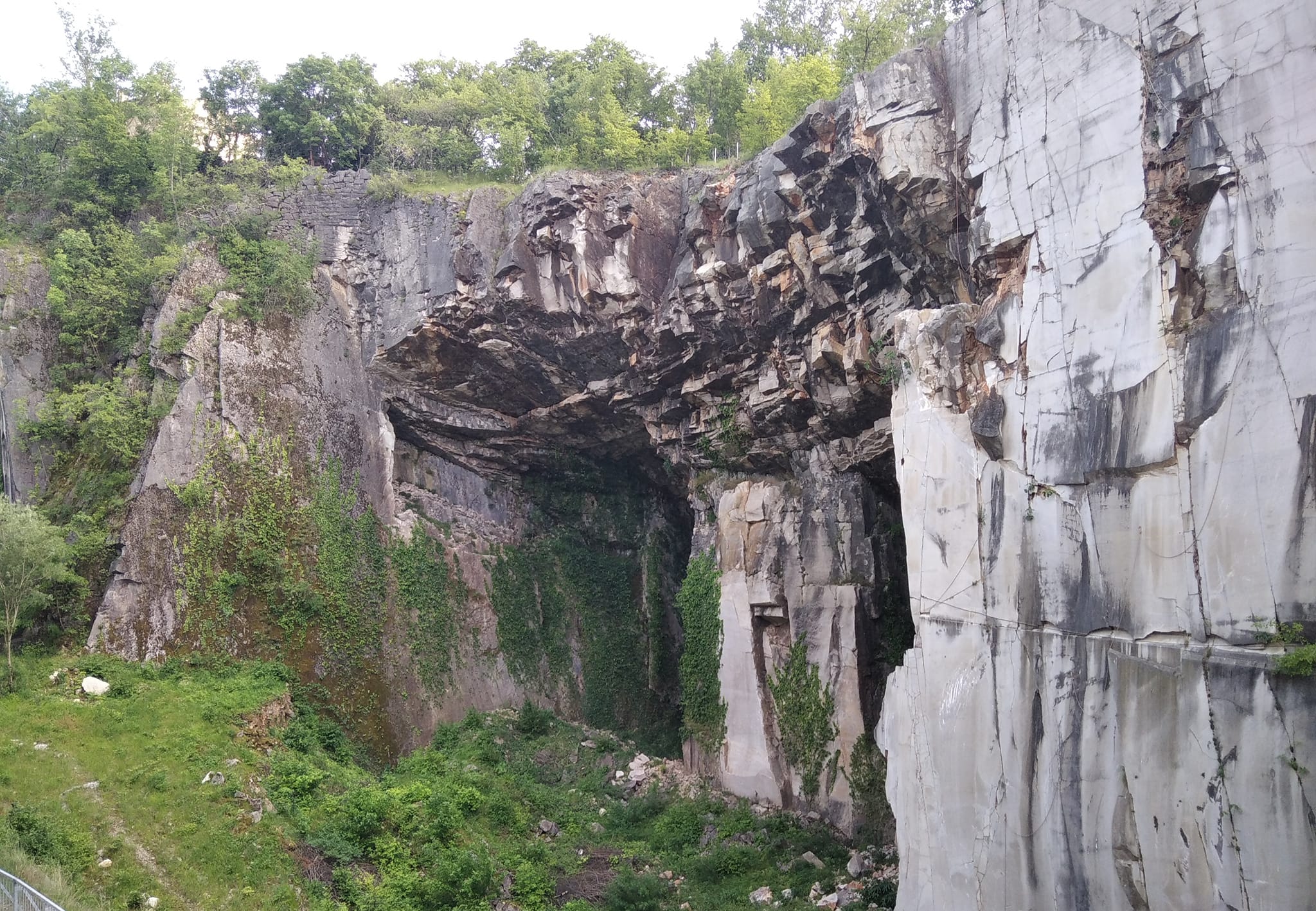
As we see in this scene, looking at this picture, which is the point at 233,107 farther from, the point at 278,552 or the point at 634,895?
the point at 634,895

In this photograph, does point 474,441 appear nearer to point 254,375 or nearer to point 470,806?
point 254,375

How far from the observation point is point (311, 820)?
448 inches

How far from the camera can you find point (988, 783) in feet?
29.2

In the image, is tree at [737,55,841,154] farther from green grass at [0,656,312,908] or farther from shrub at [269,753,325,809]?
green grass at [0,656,312,908]

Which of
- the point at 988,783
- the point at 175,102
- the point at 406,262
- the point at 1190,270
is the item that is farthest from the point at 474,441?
the point at 1190,270

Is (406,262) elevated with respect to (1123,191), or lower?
elevated

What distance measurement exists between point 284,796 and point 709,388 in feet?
32.4

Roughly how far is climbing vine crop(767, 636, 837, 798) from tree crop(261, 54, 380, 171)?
15828 mm

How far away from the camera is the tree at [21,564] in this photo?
12.6 meters

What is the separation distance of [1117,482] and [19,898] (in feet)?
34.1

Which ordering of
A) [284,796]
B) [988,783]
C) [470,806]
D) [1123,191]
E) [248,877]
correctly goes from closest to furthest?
[1123,191]
[988,783]
[248,877]
[284,796]
[470,806]

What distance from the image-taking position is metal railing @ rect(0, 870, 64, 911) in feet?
23.2

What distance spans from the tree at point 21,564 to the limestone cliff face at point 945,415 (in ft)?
3.93

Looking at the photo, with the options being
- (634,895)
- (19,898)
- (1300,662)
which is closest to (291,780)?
(19,898)
